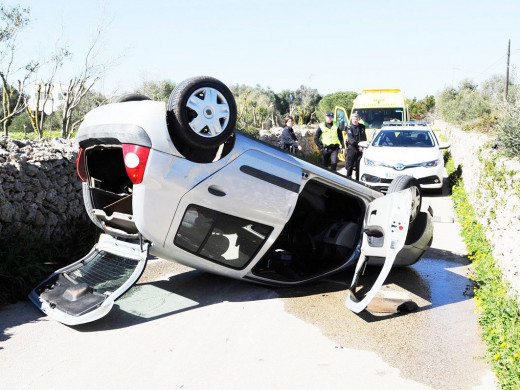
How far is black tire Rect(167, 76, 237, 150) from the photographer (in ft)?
14.6

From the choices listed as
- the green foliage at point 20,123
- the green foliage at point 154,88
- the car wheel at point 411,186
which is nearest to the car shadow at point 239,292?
the car wheel at point 411,186

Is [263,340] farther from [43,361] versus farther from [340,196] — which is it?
[340,196]

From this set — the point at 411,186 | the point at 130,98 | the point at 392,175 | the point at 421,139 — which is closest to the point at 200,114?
the point at 130,98

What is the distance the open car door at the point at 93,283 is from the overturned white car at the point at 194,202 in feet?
Result: 0.04

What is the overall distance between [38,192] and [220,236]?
243 centimetres

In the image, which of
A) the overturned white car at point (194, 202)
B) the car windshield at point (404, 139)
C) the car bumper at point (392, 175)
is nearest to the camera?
the overturned white car at point (194, 202)

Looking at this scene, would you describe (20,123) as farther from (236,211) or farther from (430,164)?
(236,211)

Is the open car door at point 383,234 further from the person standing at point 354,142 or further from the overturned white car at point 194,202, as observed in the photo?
the person standing at point 354,142

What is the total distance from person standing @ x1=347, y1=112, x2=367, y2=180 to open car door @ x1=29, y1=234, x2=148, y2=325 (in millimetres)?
8858

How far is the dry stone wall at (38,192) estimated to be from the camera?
5.64 metres

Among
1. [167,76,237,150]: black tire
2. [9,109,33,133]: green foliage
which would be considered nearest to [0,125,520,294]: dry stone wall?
[167,76,237,150]: black tire

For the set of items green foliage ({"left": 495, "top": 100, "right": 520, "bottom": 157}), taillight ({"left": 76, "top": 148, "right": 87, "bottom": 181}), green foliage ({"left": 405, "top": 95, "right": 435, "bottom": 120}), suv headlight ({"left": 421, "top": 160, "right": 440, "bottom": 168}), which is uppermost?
taillight ({"left": 76, "top": 148, "right": 87, "bottom": 181})

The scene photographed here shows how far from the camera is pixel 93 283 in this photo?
16.4ft

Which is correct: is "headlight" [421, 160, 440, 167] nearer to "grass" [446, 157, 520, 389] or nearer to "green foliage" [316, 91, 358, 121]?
"grass" [446, 157, 520, 389]
